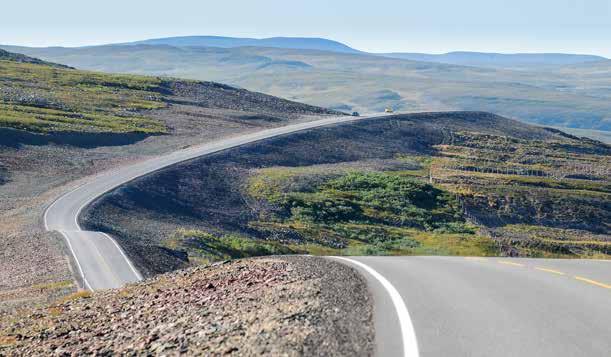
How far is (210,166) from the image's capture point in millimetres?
68812

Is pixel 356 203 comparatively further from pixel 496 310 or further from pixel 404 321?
pixel 404 321

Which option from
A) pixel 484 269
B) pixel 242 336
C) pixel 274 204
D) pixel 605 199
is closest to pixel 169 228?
pixel 274 204

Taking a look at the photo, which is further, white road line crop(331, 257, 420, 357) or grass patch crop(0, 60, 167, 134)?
grass patch crop(0, 60, 167, 134)

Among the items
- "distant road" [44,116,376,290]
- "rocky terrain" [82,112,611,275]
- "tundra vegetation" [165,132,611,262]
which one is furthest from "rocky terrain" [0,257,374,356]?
"tundra vegetation" [165,132,611,262]

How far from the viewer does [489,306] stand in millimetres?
14078

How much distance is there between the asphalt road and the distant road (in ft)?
50.3

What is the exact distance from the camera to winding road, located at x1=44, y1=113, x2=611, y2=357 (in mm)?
11070

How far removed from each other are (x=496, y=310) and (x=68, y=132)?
234 ft

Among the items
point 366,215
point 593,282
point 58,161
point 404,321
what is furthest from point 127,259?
point 58,161

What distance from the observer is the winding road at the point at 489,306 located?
11070mm

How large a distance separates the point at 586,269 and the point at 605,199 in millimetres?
57246

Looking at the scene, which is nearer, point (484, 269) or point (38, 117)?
point (484, 269)

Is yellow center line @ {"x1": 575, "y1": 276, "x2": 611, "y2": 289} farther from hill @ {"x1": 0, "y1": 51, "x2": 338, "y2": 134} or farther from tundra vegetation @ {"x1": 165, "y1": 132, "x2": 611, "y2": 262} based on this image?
hill @ {"x1": 0, "y1": 51, "x2": 338, "y2": 134}

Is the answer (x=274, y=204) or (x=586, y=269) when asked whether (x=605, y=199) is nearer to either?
(x=274, y=204)
